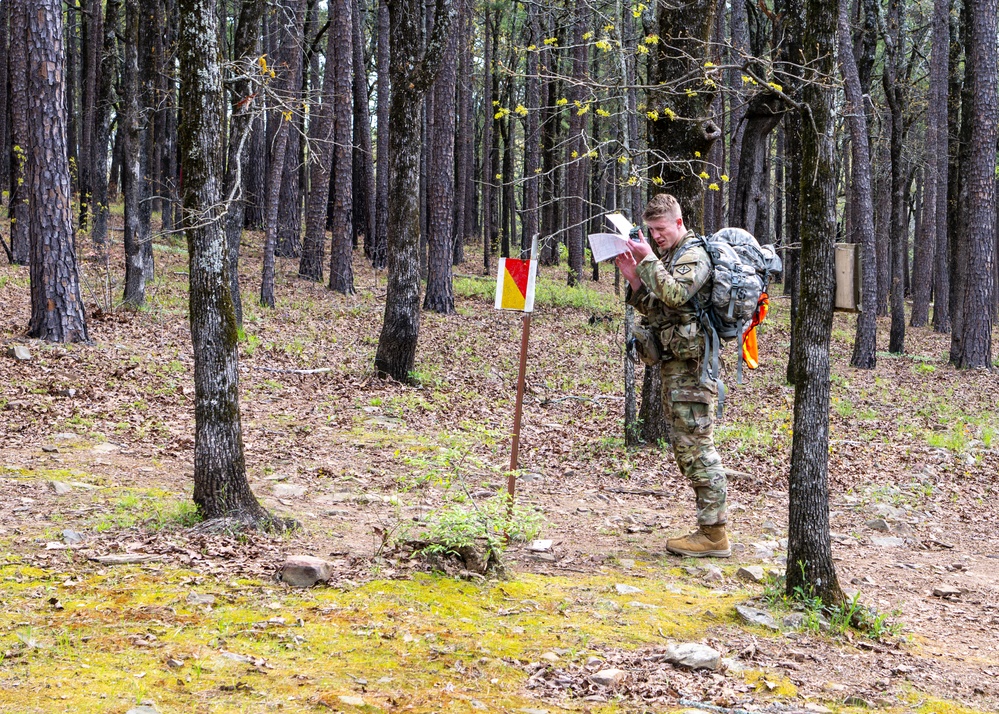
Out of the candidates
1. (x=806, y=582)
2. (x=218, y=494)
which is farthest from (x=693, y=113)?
(x=218, y=494)

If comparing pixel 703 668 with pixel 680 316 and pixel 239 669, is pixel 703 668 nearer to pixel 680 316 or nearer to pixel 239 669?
pixel 239 669

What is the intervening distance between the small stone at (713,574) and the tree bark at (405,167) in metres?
6.93

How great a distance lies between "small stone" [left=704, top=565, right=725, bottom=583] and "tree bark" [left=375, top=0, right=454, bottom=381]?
273 inches

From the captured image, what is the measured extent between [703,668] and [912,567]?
10.5 ft

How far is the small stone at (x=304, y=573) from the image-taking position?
4.77 metres

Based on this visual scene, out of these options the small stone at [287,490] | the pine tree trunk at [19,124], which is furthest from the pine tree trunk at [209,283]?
the pine tree trunk at [19,124]

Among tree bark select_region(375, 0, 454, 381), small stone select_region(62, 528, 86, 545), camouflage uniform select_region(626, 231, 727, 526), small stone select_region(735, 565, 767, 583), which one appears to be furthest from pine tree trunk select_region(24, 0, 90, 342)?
small stone select_region(735, 565, 767, 583)

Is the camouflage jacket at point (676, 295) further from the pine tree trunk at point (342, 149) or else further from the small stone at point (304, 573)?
the pine tree trunk at point (342, 149)

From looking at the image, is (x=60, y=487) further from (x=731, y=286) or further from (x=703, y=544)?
(x=731, y=286)

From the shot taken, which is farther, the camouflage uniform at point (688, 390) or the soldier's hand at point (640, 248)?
the camouflage uniform at point (688, 390)

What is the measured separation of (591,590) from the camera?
518 cm

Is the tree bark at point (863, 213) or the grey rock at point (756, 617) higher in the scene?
the tree bark at point (863, 213)

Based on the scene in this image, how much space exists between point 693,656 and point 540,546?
7.01 feet

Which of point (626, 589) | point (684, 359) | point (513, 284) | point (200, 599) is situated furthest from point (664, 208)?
point (200, 599)
